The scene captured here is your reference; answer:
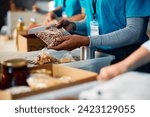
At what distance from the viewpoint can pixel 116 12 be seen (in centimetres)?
182

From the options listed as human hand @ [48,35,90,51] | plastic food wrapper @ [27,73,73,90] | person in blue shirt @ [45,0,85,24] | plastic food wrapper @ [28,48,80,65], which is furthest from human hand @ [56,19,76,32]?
person in blue shirt @ [45,0,85,24]

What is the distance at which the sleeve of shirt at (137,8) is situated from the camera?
1749 millimetres

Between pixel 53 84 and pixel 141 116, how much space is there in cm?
39

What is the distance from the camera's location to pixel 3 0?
5578mm

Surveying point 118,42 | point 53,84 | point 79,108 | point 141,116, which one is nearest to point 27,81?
point 53,84

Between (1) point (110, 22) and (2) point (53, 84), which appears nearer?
(2) point (53, 84)

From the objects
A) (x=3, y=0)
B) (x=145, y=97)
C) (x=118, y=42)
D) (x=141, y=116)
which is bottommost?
(x=141, y=116)

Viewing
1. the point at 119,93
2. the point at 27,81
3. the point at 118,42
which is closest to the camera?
the point at 119,93

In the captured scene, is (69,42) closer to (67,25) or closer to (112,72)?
(112,72)

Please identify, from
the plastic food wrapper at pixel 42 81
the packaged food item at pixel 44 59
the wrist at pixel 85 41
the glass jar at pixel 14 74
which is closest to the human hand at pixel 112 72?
the plastic food wrapper at pixel 42 81

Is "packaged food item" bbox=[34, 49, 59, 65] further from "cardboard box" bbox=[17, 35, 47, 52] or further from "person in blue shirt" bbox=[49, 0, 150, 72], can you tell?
"cardboard box" bbox=[17, 35, 47, 52]

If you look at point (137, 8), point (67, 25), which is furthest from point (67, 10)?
point (137, 8)

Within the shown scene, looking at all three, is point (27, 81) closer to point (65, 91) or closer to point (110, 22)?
point (65, 91)

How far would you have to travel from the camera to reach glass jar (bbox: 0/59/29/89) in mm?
1151
